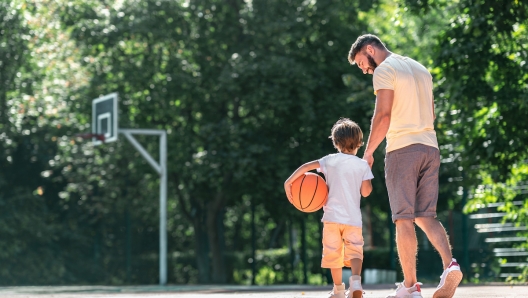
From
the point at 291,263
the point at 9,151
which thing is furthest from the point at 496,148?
the point at 9,151

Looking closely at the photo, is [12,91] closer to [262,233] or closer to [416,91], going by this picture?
[262,233]

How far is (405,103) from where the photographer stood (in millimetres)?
6793

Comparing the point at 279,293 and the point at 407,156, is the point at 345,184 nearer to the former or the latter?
the point at 407,156

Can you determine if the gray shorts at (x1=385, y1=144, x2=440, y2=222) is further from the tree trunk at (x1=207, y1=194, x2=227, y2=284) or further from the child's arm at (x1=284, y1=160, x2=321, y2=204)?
the tree trunk at (x1=207, y1=194, x2=227, y2=284)

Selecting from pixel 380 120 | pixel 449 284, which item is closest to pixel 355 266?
pixel 449 284

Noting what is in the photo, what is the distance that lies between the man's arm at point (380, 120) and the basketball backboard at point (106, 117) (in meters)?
12.4

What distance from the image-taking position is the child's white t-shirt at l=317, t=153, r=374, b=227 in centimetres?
713

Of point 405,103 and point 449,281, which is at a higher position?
point 405,103

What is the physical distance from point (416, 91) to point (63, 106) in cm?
1794

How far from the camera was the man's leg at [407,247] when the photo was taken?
6.72 meters

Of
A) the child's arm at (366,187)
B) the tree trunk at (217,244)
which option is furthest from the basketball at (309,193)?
the tree trunk at (217,244)

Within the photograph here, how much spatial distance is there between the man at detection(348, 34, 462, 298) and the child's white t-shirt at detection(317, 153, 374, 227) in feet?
1.13

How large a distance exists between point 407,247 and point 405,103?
1023 millimetres

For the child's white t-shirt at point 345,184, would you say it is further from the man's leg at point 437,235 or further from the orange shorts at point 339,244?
the man's leg at point 437,235
